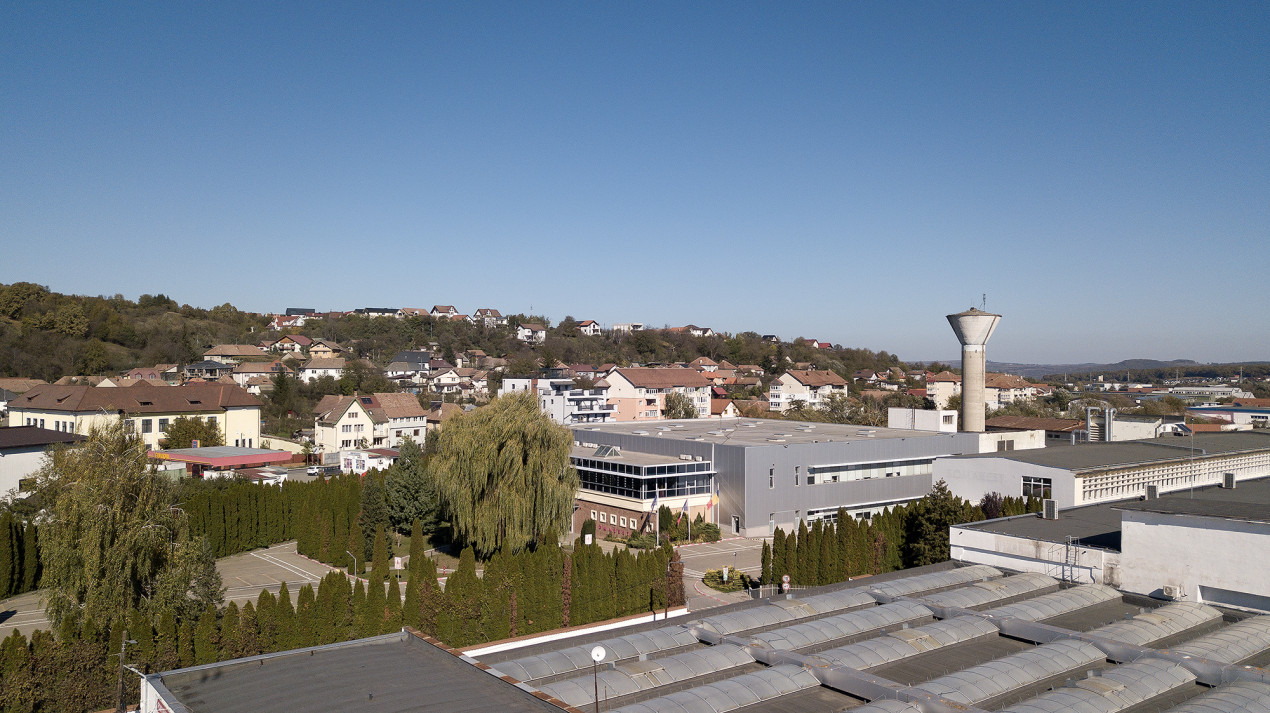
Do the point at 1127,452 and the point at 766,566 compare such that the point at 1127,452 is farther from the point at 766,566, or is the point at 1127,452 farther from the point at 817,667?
the point at 817,667

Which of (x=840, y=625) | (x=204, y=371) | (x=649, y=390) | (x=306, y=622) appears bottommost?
(x=306, y=622)

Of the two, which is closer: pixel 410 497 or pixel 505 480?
pixel 505 480

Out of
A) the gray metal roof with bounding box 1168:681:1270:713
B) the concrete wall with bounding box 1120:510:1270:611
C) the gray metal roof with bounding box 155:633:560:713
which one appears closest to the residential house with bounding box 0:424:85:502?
the gray metal roof with bounding box 155:633:560:713

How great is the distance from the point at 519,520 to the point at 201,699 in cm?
1836

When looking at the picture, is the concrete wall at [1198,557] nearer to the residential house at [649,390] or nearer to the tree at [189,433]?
the tree at [189,433]

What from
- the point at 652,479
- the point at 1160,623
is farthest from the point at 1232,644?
the point at 652,479

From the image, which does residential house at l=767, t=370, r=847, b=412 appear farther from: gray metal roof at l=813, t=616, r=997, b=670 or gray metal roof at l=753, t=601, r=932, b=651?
gray metal roof at l=813, t=616, r=997, b=670

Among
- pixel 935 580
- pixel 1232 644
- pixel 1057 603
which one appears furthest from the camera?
pixel 935 580

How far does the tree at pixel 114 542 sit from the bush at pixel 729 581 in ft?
53.2

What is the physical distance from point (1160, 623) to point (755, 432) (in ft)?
108

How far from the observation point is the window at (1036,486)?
2975 cm

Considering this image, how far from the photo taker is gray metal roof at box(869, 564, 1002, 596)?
17578 millimetres

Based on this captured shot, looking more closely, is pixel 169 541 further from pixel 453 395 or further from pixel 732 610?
pixel 453 395

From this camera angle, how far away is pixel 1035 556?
1952 cm
